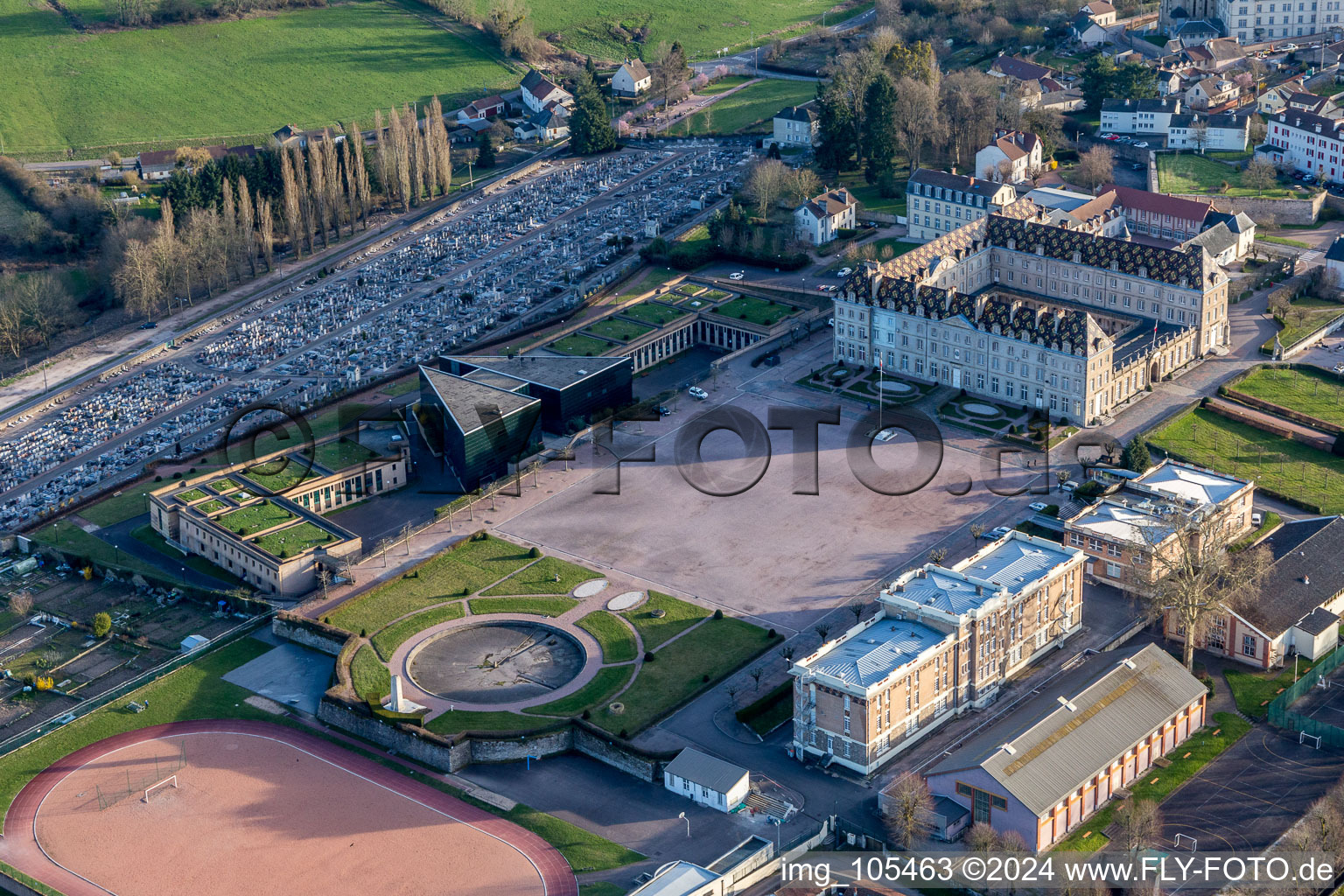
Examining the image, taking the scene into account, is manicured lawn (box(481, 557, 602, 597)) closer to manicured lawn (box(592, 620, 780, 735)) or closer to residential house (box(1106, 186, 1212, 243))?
manicured lawn (box(592, 620, 780, 735))

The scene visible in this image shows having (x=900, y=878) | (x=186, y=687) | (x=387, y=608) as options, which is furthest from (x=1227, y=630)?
(x=186, y=687)

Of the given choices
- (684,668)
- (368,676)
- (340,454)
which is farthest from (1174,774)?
(340,454)

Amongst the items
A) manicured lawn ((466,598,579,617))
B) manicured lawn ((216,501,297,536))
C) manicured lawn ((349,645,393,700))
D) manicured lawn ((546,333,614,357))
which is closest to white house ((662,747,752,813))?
manicured lawn ((349,645,393,700))

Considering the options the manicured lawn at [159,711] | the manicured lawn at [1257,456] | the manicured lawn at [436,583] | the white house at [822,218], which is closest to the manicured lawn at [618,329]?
the white house at [822,218]

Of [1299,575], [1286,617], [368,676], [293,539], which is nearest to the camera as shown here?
[1286,617]

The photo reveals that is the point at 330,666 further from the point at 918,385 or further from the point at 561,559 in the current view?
the point at 918,385

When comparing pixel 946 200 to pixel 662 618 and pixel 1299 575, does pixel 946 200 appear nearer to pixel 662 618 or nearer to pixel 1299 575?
pixel 1299 575

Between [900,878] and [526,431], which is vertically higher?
[526,431]
